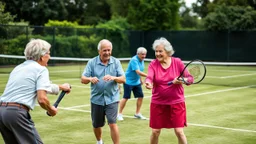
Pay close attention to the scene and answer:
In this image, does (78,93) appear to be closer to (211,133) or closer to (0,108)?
(211,133)

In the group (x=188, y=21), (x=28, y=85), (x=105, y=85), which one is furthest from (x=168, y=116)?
(x=188, y=21)

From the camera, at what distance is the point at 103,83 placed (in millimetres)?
8047

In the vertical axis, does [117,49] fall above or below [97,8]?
below

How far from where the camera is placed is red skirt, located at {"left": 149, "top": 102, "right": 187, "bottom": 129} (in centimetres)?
721

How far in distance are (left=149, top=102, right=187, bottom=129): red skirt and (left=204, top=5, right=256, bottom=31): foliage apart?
3024cm

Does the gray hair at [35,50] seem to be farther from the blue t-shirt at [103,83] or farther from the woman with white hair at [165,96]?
the blue t-shirt at [103,83]

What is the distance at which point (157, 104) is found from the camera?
7.30 metres

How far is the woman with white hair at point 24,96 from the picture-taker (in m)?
5.29

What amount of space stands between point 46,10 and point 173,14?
1651cm

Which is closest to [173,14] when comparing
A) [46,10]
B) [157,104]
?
[46,10]

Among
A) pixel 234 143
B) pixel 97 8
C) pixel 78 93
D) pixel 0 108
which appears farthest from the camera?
pixel 97 8

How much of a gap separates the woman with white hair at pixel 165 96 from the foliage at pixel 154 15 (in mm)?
33865

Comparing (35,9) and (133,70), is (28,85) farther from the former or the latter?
(35,9)

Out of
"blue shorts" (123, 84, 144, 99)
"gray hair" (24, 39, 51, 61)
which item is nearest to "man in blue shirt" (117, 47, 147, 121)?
"blue shorts" (123, 84, 144, 99)
